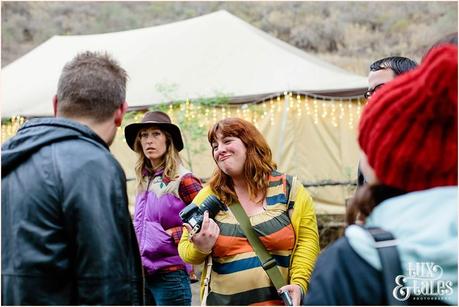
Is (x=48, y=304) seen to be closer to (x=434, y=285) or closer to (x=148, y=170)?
(x=434, y=285)

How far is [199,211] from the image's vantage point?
3510 mm

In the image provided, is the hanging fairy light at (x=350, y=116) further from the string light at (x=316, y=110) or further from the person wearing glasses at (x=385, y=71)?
the person wearing glasses at (x=385, y=71)

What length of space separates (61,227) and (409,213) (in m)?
1.23

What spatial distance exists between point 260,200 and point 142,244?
1.22 m

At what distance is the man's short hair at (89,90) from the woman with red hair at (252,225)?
985 mm

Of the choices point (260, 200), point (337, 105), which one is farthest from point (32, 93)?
point (260, 200)

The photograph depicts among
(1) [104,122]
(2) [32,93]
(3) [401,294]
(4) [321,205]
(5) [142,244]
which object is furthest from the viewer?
(2) [32,93]

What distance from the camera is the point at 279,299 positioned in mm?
3467

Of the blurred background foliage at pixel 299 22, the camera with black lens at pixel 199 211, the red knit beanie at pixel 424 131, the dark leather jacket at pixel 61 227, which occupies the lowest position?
the camera with black lens at pixel 199 211

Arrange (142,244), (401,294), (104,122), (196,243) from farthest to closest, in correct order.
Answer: (142,244) < (196,243) < (104,122) < (401,294)

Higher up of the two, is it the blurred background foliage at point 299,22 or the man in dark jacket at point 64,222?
the blurred background foliage at point 299,22

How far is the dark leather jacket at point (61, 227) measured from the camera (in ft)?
7.82

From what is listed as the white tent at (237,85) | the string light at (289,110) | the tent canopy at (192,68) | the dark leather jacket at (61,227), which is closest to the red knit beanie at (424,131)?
the dark leather jacket at (61,227)

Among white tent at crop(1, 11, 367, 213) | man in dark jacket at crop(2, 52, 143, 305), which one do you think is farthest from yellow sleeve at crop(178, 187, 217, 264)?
white tent at crop(1, 11, 367, 213)
